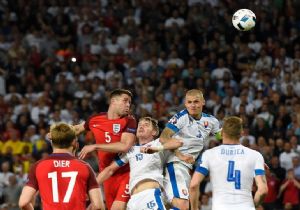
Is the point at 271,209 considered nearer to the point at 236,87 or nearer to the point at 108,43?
the point at 236,87

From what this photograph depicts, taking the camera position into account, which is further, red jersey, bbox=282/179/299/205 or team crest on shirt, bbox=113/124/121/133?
red jersey, bbox=282/179/299/205

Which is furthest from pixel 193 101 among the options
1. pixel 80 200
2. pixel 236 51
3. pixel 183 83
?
pixel 236 51

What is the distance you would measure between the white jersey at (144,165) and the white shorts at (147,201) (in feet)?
0.63

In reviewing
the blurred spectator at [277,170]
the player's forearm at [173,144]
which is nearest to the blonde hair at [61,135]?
the player's forearm at [173,144]

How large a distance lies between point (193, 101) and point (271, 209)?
730cm

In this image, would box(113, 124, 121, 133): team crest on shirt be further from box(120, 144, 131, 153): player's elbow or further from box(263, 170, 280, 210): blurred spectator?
box(263, 170, 280, 210): blurred spectator

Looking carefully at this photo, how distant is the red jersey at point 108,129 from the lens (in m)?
12.5

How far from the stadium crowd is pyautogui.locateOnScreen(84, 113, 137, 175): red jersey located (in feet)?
20.9

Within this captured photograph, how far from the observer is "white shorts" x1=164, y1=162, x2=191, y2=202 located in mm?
12219

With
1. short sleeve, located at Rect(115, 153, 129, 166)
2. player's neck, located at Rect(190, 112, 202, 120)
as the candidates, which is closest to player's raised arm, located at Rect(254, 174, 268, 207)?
player's neck, located at Rect(190, 112, 202, 120)

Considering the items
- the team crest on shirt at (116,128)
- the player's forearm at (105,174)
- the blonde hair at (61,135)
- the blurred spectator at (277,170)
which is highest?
the blonde hair at (61,135)

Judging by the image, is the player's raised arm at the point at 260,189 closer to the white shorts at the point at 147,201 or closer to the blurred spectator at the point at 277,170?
the white shorts at the point at 147,201

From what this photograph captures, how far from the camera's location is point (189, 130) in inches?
480

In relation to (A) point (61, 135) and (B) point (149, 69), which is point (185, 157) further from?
(B) point (149, 69)
